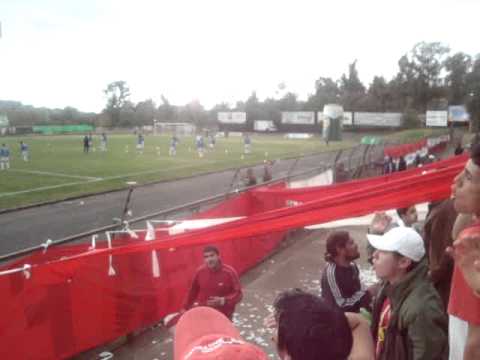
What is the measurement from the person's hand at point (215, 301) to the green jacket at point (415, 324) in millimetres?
2542

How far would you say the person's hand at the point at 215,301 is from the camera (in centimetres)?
494

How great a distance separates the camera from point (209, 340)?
1229 mm

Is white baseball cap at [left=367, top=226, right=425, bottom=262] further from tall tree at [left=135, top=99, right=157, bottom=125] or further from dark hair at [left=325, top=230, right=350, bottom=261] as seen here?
tall tree at [left=135, top=99, right=157, bottom=125]

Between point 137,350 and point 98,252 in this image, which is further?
point 137,350

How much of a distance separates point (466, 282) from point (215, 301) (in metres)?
3.58

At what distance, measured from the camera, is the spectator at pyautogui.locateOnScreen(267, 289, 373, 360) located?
1364 mm

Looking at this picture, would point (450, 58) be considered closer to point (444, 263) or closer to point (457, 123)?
point (457, 123)

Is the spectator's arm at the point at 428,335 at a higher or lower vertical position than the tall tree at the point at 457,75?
lower

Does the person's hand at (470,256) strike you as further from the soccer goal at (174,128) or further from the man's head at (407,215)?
the soccer goal at (174,128)

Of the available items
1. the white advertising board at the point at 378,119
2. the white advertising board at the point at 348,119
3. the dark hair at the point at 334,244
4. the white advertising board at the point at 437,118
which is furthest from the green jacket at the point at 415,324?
the white advertising board at the point at 348,119

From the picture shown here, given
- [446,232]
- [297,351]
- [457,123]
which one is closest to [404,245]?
[446,232]

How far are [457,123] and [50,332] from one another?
70.7 metres

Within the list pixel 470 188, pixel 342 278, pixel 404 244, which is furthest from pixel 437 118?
pixel 470 188

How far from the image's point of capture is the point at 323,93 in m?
101
